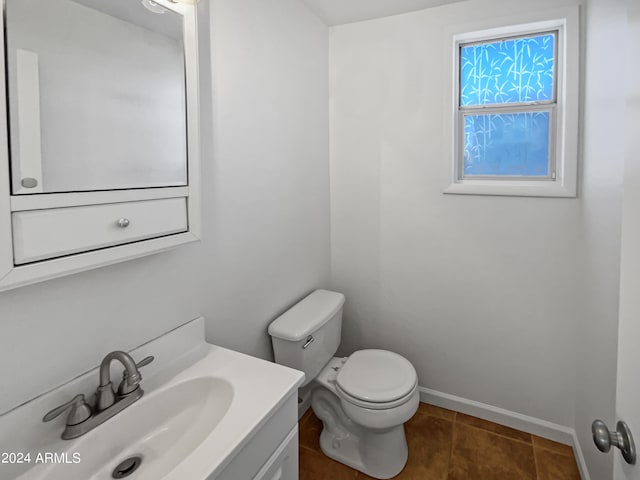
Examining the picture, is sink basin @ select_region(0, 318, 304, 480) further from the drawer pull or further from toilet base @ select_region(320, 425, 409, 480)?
toilet base @ select_region(320, 425, 409, 480)

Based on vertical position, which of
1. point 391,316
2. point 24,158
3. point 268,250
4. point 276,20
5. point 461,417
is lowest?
point 461,417

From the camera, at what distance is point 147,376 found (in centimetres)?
123

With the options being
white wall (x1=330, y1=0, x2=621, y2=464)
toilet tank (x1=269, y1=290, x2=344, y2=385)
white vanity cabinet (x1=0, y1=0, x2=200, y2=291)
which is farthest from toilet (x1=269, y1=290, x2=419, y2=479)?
white vanity cabinet (x1=0, y1=0, x2=200, y2=291)

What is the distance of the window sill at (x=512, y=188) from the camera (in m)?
1.91

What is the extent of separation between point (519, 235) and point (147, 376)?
189cm

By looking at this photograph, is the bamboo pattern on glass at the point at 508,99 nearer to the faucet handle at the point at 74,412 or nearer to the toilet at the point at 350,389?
the toilet at the point at 350,389

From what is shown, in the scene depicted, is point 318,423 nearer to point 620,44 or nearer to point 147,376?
point 147,376

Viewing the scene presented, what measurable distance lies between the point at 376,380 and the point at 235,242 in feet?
3.20

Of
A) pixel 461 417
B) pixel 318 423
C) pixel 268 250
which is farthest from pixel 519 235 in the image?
pixel 318 423

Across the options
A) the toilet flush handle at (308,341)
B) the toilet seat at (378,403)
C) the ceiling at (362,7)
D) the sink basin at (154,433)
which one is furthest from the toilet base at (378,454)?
the ceiling at (362,7)

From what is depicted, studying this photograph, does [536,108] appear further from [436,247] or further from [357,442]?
[357,442]

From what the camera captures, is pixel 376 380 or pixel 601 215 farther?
pixel 376 380

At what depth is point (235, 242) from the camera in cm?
164

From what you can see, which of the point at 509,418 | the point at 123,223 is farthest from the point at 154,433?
the point at 509,418
